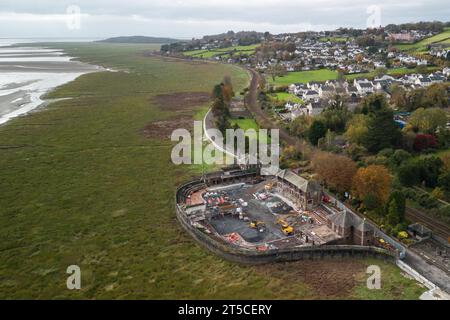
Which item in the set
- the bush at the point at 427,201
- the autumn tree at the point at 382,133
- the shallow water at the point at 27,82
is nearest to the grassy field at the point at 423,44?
the autumn tree at the point at 382,133

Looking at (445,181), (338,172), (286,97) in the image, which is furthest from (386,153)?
(286,97)

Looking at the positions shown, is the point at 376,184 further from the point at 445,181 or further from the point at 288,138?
the point at 288,138

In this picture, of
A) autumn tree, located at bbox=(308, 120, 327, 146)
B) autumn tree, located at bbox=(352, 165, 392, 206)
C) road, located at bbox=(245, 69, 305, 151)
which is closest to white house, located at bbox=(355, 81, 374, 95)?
road, located at bbox=(245, 69, 305, 151)

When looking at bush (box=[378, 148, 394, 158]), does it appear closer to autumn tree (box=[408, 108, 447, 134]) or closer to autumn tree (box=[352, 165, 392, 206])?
autumn tree (box=[408, 108, 447, 134])

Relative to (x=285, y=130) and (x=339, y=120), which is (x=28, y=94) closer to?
(x=285, y=130)

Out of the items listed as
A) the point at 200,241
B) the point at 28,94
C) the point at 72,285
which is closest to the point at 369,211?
the point at 200,241
